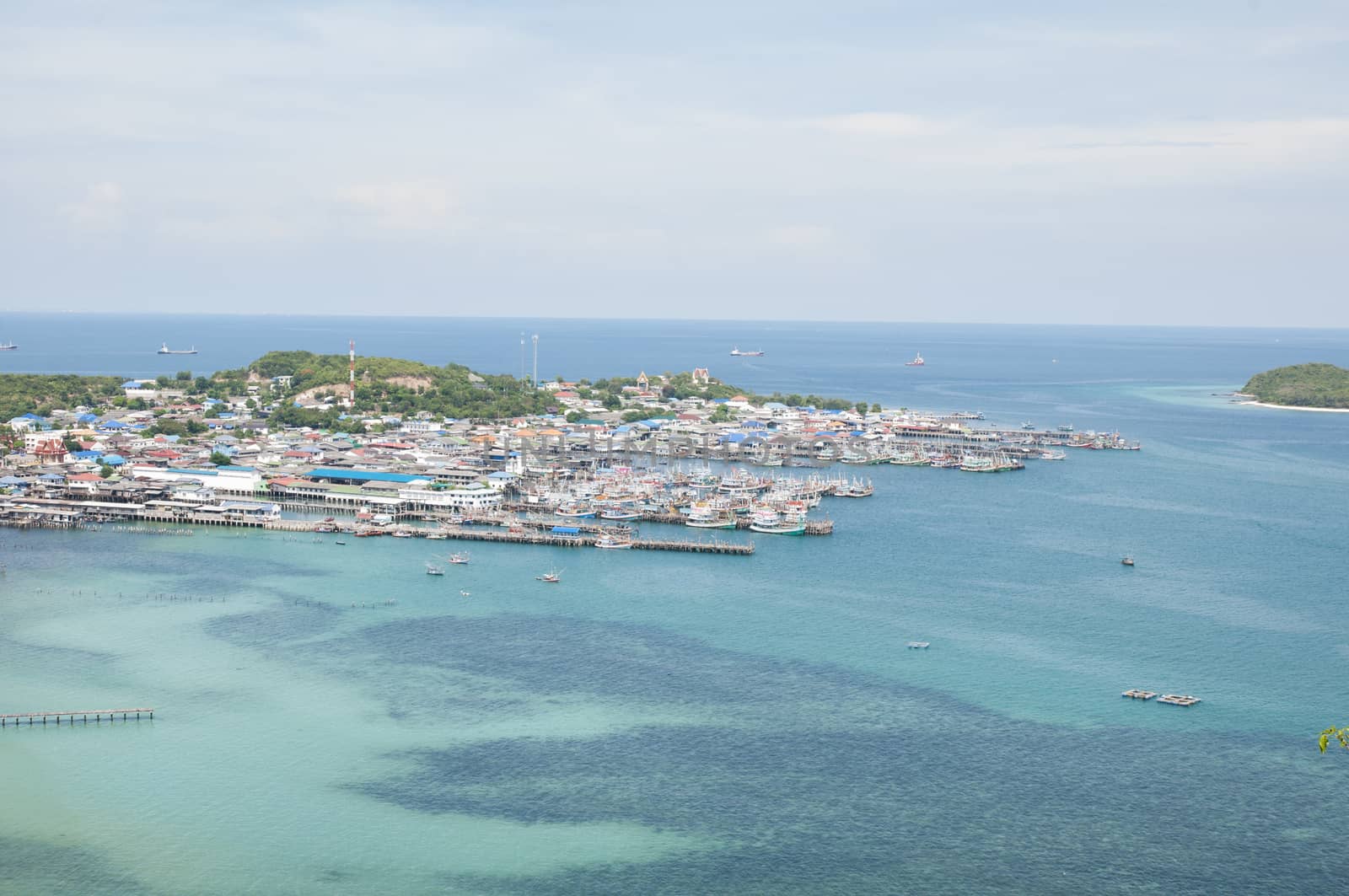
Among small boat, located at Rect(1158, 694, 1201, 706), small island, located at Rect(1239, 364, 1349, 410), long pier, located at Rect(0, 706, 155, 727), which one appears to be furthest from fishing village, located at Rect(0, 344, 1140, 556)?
small island, located at Rect(1239, 364, 1349, 410)

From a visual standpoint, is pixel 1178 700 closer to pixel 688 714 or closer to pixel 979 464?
pixel 688 714

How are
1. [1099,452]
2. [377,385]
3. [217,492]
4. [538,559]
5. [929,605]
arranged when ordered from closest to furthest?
[929,605], [538,559], [217,492], [1099,452], [377,385]

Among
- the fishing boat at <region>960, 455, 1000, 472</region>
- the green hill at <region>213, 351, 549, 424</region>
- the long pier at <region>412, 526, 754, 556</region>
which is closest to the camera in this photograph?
the long pier at <region>412, 526, 754, 556</region>

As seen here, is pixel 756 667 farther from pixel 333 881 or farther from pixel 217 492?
pixel 217 492


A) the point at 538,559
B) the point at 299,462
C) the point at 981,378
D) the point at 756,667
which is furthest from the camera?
the point at 981,378

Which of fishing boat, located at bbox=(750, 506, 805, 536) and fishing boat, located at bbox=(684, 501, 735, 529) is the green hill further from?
fishing boat, located at bbox=(750, 506, 805, 536)

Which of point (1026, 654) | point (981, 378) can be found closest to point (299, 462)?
point (1026, 654)

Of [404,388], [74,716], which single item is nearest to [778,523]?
[74,716]

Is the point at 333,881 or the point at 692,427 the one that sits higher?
the point at 692,427
